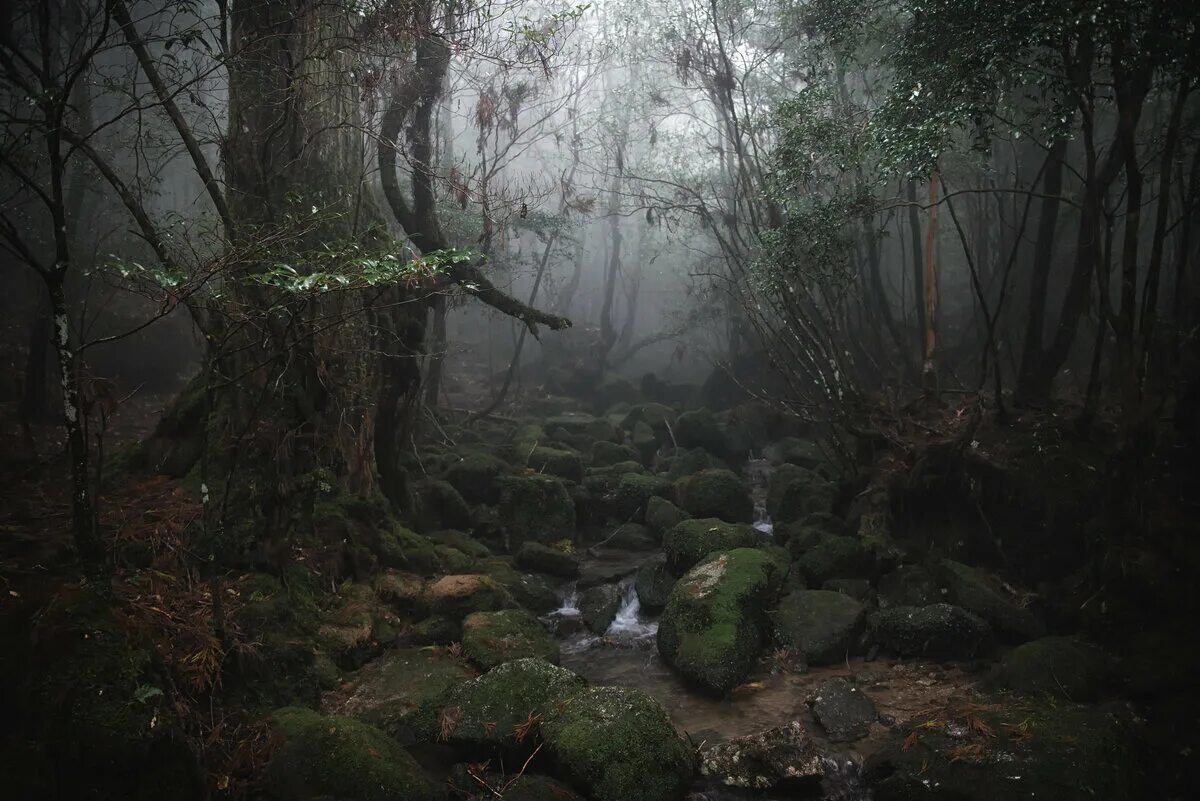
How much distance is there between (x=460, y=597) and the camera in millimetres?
8586

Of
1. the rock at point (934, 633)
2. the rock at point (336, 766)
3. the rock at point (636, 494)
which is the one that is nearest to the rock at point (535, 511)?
the rock at point (636, 494)

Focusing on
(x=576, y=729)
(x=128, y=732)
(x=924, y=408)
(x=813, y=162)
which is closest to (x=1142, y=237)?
(x=924, y=408)

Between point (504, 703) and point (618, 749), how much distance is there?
1.23 meters

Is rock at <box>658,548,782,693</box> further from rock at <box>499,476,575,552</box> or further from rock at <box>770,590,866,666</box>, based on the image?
rock at <box>499,476,575,552</box>

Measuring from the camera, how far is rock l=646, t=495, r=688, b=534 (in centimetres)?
1347

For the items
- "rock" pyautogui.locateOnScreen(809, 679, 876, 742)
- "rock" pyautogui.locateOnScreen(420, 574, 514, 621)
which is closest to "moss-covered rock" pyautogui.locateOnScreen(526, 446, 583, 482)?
"rock" pyautogui.locateOnScreen(420, 574, 514, 621)

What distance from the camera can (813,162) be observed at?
10750 millimetres

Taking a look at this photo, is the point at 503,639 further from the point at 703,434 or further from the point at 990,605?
the point at 703,434

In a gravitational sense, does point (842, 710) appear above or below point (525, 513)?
above

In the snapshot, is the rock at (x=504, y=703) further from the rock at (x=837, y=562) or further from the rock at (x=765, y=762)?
the rock at (x=837, y=562)

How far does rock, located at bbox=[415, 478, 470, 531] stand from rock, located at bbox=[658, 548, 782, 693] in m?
5.49

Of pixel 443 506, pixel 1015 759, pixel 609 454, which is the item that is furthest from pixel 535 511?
pixel 1015 759

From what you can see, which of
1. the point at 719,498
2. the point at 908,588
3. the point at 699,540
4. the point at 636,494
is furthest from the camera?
the point at 636,494

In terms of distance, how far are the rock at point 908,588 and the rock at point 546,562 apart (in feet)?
16.9
